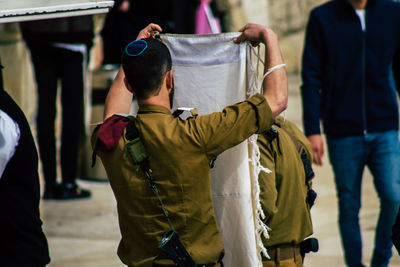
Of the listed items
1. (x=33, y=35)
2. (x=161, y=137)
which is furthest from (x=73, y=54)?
(x=161, y=137)

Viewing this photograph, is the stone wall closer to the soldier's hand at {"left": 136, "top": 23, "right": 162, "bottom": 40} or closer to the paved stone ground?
the paved stone ground

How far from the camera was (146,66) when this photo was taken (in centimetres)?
245

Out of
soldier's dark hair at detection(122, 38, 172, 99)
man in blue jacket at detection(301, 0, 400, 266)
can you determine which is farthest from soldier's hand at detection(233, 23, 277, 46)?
man in blue jacket at detection(301, 0, 400, 266)

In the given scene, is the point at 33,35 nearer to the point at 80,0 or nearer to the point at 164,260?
the point at 80,0

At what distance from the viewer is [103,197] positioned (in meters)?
6.32

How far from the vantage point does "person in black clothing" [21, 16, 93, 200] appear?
224 inches

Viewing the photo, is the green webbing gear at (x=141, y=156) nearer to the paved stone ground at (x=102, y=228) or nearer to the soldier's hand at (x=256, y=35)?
the soldier's hand at (x=256, y=35)

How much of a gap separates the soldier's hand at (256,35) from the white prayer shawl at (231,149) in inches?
1.2

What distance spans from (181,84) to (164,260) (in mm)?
772

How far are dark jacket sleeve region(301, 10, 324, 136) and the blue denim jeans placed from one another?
17 cm

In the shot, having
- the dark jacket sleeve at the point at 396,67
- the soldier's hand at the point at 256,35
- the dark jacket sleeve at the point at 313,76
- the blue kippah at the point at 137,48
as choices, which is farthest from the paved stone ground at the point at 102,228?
the blue kippah at the point at 137,48

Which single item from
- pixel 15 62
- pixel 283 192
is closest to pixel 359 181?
pixel 283 192

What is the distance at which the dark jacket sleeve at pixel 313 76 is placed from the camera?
14.0ft

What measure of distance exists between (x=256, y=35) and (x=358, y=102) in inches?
65.7
